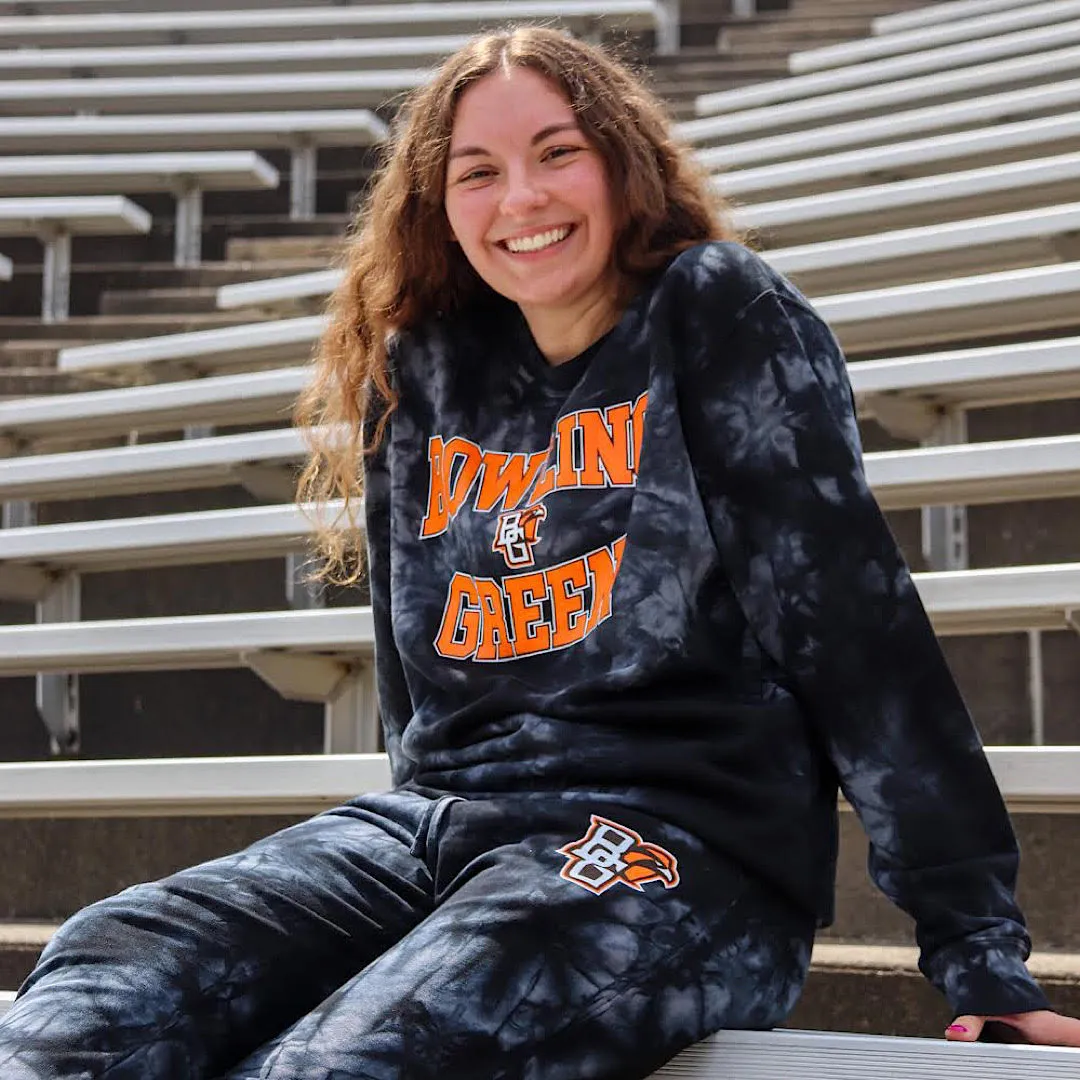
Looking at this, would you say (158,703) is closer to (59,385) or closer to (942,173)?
(59,385)

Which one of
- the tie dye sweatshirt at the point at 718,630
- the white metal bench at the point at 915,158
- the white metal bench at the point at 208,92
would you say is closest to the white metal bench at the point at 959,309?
the white metal bench at the point at 915,158

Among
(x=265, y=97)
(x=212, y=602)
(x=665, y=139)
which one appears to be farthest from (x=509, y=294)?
(x=265, y=97)

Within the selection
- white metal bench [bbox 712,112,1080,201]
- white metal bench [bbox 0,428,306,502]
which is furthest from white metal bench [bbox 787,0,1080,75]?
white metal bench [bbox 0,428,306,502]

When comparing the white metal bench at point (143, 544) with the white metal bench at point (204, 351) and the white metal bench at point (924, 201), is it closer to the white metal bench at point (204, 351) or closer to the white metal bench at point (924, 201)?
the white metal bench at point (204, 351)

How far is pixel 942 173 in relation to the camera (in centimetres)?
261

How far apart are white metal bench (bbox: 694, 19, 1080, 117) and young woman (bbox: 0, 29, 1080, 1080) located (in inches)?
90.0

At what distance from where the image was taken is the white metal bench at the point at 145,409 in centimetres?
224

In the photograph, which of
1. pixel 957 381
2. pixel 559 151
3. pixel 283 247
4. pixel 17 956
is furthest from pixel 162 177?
pixel 559 151

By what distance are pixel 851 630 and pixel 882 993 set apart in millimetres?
451

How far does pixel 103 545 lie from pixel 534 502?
45.1 inches

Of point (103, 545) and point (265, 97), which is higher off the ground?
point (265, 97)

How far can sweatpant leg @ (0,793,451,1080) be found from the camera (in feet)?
2.50

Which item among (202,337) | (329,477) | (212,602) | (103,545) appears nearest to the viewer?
(329,477)

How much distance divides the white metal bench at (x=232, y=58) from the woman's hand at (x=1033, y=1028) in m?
3.23
